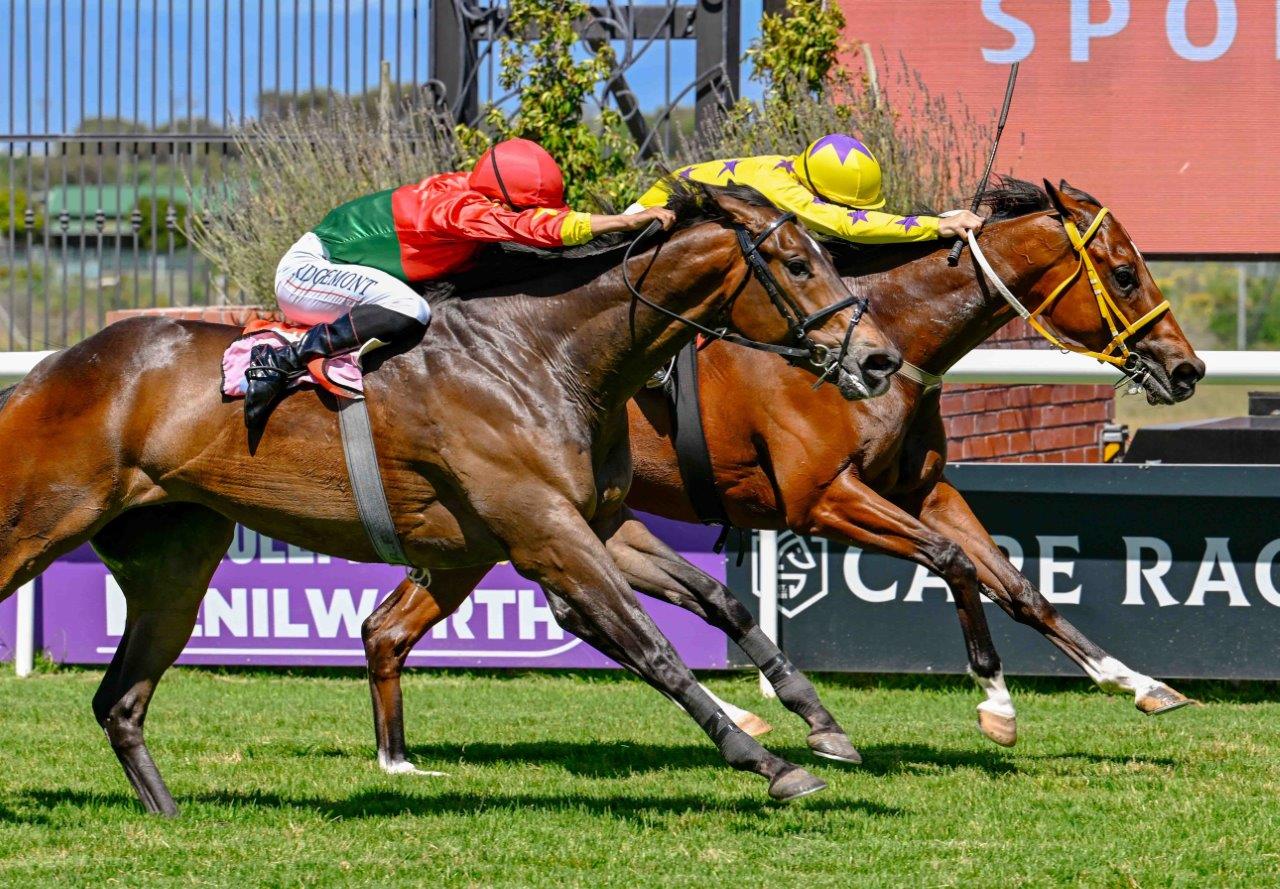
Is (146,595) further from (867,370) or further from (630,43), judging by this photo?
(630,43)

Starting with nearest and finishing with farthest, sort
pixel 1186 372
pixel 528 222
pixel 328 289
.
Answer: pixel 528 222 < pixel 328 289 < pixel 1186 372

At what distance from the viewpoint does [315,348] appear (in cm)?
518

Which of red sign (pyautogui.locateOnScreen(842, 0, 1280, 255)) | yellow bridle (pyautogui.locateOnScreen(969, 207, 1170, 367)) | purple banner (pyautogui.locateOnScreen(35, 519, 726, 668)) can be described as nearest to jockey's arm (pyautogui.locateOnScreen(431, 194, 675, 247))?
yellow bridle (pyautogui.locateOnScreen(969, 207, 1170, 367))

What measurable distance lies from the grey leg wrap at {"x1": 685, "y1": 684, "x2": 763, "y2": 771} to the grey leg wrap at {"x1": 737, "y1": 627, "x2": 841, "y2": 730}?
2.71ft

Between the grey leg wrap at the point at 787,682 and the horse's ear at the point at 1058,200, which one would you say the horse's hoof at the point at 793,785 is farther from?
the horse's ear at the point at 1058,200

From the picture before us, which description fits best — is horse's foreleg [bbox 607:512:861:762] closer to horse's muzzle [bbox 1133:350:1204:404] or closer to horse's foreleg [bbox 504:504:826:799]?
horse's foreleg [bbox 504:504:826:799]

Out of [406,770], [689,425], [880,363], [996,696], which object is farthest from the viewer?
[689,425]

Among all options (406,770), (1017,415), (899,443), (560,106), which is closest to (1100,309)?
(899,443)

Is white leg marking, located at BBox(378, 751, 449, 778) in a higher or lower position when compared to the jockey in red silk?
lower

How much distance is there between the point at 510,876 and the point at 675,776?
1.68 metres

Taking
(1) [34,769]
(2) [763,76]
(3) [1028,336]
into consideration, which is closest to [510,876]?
(1) [34,769]

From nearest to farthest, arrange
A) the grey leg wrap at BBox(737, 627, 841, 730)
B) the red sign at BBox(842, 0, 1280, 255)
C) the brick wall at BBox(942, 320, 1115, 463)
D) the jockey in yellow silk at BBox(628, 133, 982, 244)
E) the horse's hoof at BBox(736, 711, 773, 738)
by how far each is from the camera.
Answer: the grey leg wrap at BBox(737, 627, 841, 730) < the jockey in yellow silk at BBox(628, 133, 982, 244) < the horse's hoof at BBox(736, 711, 773, 738) < the brick wall at BBox(942, 320, 1115, 463) < the red sign at BBox(842, 0, 1280, 255)

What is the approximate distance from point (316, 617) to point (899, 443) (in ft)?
11.9

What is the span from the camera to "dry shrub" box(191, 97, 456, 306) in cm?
1062
